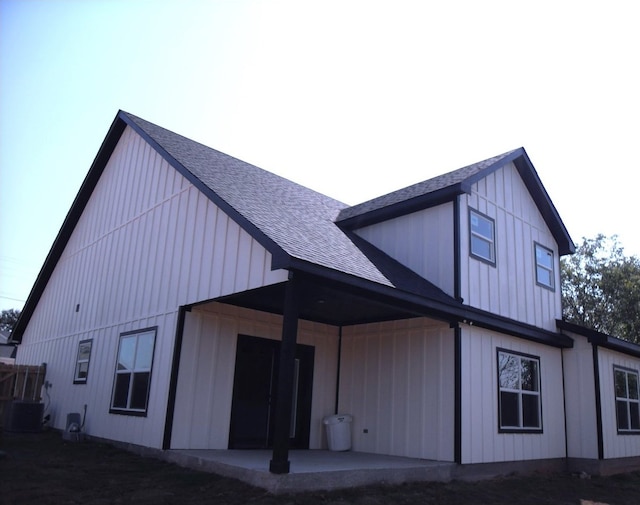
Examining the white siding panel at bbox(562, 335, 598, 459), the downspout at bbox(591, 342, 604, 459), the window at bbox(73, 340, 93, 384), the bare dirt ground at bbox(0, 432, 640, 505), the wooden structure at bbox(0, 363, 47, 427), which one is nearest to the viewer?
the bare dirt ground at bbox(0, 432, 640, 505)

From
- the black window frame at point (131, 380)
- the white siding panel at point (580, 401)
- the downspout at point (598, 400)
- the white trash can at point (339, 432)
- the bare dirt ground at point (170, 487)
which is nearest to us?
the bare dirt ground at point (170, 487)

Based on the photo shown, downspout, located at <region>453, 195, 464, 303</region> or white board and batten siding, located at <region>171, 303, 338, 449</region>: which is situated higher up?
downspout, located at <region>453, 195, 464, 303</region>

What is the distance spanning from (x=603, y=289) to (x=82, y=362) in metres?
25.0

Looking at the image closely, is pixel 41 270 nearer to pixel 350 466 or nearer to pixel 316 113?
pixel 316 113

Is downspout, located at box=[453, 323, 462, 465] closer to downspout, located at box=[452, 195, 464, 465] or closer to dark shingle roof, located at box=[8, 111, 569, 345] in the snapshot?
downspout, located at box=[452, 195, 464, 465]

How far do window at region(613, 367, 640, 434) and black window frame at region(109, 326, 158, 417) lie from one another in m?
10.4

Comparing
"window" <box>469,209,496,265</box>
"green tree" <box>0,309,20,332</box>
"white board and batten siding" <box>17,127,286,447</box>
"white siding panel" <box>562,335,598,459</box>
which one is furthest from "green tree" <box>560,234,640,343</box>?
"green tree" <box>0,309,20,332</box>

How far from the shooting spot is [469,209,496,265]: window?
1178 centimetres

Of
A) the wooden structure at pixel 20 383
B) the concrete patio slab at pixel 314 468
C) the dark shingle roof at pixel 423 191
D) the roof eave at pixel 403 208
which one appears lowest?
the concrete patio slab at pixel 314 468

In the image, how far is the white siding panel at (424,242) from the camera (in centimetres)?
1139

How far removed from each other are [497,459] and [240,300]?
18.6 feet

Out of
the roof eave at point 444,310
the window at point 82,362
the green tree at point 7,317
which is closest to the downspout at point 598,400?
the roof eave at point 444,310

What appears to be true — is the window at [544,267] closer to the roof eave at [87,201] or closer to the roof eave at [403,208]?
the roof eave at [403,208]

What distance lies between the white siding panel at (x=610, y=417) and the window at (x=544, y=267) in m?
1.93
